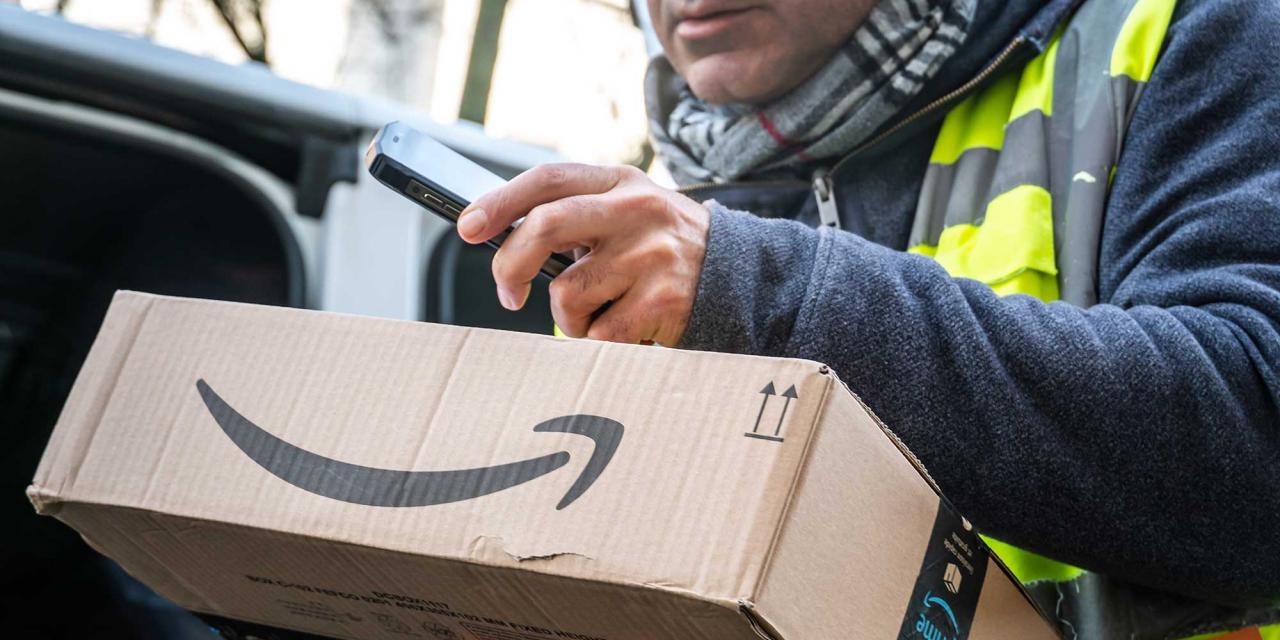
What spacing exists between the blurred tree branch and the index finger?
471 cm

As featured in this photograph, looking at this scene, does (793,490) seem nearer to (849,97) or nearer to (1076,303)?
(1076,303)

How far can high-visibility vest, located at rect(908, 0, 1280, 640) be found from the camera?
1.19 m

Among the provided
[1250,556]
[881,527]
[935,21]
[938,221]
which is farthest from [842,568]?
[935,21]

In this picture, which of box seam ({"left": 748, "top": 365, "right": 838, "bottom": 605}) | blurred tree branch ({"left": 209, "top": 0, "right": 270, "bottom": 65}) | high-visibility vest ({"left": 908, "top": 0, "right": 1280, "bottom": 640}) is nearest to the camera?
box seam ({"left": 748, "top": 365, "right": 838, "bottom": 605})

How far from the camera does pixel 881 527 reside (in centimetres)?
88

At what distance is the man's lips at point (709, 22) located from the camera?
64.0 inches

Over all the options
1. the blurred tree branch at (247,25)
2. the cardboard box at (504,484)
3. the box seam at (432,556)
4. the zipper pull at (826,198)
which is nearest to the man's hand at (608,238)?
the cardboard box at (504,484)

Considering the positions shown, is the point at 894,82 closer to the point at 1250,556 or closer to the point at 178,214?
the point at 1250,556

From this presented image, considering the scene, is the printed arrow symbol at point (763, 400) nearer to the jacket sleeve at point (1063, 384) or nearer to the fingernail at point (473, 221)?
the jacket sleeve at point (1063, 384)

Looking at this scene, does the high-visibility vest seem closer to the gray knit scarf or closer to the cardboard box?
the gray knit scarf

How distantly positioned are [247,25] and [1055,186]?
4730 millimetres

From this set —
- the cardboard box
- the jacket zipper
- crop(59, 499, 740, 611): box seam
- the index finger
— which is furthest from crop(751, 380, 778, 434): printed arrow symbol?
the jacket zipper

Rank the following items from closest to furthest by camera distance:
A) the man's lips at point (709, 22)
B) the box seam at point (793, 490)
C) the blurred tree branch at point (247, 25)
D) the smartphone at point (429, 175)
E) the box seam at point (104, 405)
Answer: the box seam at point (793, 490)
the box seam at point (104, 405)
the smartphone at point (429, 175)
the man's lips at point (709, 22)
the blurred tree branch at point (247, 25)

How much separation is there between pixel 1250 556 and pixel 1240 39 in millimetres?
517
